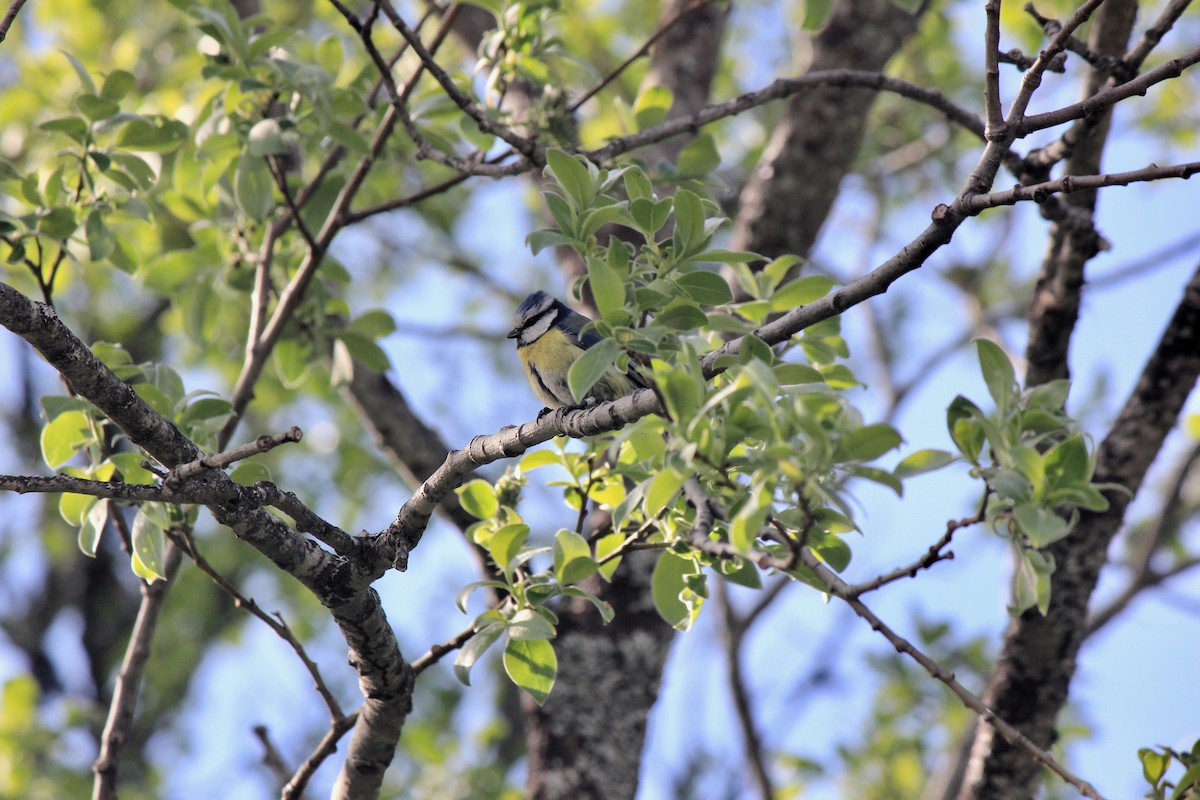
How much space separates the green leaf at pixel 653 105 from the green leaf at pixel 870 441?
76.1 inches

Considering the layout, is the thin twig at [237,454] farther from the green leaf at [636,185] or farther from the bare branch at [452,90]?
the bare branch at [452,90]

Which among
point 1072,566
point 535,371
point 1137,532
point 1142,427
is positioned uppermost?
point 1137,532

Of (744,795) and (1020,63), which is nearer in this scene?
(1020,63)

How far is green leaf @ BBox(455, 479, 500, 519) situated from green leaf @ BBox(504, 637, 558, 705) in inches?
14.1

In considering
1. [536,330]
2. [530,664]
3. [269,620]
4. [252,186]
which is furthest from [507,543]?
[536,330]

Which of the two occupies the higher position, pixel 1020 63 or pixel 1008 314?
pixel 1008 314

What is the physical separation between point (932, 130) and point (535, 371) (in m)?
4.57

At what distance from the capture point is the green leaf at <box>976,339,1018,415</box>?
198 centimetres

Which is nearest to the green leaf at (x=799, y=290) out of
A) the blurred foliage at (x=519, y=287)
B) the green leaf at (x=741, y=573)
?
the blurred foliage at (x=519, y=287)

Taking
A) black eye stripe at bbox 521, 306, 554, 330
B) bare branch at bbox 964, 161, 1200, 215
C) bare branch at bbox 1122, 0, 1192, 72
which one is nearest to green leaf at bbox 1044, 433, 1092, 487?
bare branch at bbox 964, 161, 1200, 215

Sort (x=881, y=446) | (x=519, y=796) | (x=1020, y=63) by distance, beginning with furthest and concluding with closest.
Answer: (x=519, y=796), (x=1020, y=63), (x=881, y=446)

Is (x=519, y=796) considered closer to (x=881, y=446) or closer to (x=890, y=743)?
(x=890, y=743)

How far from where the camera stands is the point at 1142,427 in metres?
3.29

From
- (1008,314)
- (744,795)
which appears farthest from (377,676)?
(1008,314)
